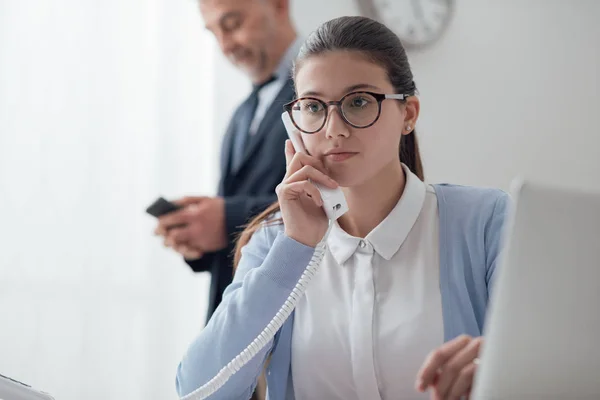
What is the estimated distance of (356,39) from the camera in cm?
122

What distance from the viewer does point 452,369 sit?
2.81 feet

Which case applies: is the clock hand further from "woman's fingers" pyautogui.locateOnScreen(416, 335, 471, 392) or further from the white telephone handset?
"woman's fingers" pyautogui.locateOnScreen(416, 335, 471, 392)

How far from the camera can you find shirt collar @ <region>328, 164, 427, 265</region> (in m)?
1.24

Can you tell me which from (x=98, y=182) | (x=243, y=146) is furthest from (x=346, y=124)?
(x=98, y=182)

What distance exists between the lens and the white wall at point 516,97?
2621 mm

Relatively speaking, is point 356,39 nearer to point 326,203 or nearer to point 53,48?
point 326,203

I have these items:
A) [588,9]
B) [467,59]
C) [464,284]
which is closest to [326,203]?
[464,284]

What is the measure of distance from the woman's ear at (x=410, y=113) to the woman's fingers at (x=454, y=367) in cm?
54

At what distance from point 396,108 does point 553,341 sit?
0.70 m

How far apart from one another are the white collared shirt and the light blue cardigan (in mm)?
22

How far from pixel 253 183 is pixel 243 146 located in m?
0.14

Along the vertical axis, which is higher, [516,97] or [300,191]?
[516,97]

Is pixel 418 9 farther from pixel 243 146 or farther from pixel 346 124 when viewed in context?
pixel 346 124

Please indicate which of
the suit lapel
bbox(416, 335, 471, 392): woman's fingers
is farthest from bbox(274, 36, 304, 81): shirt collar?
bbox(416, 335, 471, 392): woman's fingers
